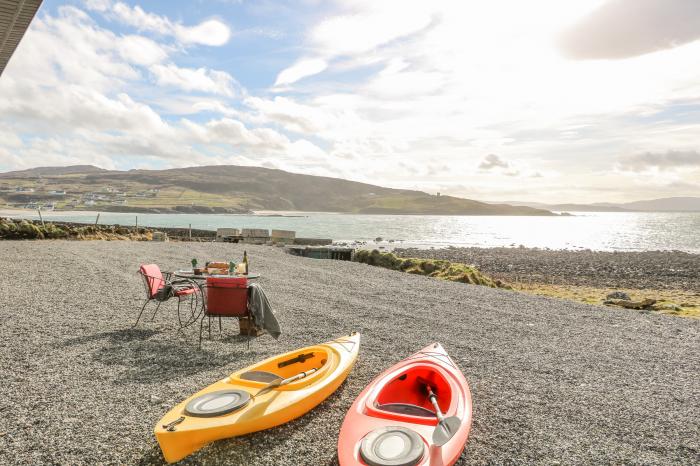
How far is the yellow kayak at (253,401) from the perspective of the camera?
4.00m

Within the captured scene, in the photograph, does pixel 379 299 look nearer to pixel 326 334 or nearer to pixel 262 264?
pixel 326 334

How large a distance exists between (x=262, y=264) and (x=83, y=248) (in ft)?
30.3

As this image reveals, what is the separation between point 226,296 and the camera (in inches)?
285

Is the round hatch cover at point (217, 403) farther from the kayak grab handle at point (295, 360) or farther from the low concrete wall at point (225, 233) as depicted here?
the low concrete wall at point (225, 233)

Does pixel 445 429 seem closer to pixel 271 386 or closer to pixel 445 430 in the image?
pixel 445 430

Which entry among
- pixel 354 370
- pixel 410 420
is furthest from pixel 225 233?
pixel 410 420

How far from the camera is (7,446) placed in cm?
423

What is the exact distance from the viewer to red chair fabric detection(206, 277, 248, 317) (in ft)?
23.6

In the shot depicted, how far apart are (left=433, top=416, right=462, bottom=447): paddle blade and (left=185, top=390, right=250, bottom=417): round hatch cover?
76.5 inches

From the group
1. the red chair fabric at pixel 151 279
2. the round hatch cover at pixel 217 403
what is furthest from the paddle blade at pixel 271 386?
the red chair fabric at pixel 151 279

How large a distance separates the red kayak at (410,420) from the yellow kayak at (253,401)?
0.66 m

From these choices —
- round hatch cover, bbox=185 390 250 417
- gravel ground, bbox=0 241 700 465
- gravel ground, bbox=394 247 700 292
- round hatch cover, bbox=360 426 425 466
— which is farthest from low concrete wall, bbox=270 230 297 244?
round hatch cover, bbox=360 426 425 466

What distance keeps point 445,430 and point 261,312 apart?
13.5 ft

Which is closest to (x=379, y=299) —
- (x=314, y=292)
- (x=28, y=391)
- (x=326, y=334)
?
(x=314, y=292)
